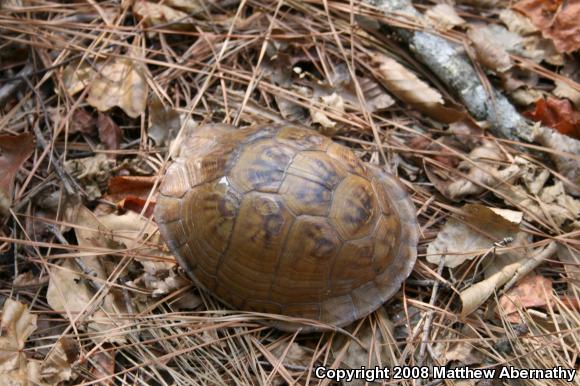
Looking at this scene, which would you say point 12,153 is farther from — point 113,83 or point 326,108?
point 326,108

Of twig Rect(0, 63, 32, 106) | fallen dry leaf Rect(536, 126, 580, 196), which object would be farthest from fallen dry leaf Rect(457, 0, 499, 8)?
twig Rect(0, 63, 32, 106)

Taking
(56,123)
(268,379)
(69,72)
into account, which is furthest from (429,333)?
(69,72)

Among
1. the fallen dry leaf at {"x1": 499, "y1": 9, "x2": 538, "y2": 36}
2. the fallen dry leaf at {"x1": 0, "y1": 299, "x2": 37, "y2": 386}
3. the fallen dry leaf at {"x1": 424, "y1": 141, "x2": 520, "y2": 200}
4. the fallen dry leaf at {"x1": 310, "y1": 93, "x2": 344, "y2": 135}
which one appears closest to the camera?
the fallen dry leaf at {"x1": 0, "y1": 299, "x2": 37, "y2": 386}

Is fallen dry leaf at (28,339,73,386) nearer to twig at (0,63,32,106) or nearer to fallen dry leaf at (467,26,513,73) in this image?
twig at (0,63,32,106)

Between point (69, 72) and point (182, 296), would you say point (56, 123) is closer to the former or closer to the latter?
point (69, 72)

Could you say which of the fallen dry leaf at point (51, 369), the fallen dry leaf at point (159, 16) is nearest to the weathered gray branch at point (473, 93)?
the fallen dry leaf at point (159, 16)

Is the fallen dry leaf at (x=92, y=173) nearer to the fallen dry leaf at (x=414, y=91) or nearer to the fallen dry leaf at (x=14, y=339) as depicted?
the fallen dry leaf at (x=14, y=339)

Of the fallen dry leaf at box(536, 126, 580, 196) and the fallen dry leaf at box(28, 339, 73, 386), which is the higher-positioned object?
the fallen dry leaf at box(536, 126, 580, 196)

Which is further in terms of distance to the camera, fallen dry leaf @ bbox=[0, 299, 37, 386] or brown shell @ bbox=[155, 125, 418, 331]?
brown shell @ bbox=[155, 125, 418, 331]
